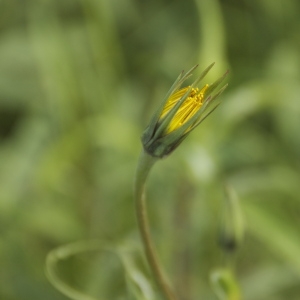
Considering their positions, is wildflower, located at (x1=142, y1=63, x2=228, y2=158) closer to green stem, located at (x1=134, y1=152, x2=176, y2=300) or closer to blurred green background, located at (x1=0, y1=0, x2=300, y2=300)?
green stem, located at (x1=134, y1=152, x2=176, y2=300)

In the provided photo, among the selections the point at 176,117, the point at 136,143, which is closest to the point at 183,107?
the point at 176,117

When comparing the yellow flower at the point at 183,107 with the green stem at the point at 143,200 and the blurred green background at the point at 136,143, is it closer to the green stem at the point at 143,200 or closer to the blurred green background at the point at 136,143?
the green stem at the point at 143,200

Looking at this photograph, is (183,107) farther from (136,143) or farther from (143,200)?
(136,143)

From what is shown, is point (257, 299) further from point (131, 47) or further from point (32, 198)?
point (131, 47)

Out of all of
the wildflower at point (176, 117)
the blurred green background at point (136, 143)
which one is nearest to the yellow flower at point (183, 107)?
the wildflower at point (176, 117)

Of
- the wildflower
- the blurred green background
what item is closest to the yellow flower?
the wildflower

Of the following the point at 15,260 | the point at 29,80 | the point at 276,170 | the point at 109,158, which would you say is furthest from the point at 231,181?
the point at 29,80
